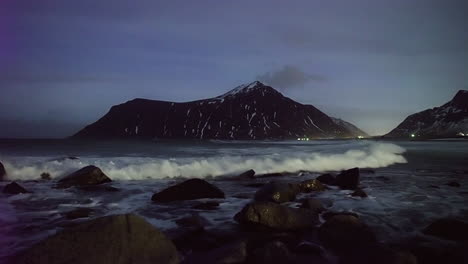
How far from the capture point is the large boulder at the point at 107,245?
5262 millimetres

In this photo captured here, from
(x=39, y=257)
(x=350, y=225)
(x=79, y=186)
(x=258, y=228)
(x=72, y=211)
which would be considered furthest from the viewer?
(x=79, y=186)

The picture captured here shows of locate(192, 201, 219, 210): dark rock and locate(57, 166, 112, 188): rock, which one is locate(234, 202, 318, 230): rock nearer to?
locate(192, 201, 219, 210): dark rock

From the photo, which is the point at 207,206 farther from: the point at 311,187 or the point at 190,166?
the point at 190,166

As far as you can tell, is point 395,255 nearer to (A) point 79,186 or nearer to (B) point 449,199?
(B) point 449,199

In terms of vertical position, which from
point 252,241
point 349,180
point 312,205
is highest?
point 349,180

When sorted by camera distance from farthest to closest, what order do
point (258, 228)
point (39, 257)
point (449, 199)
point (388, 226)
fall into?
point (449, 199) → point (388, 226) → point (258, 228) → point (39, 257)

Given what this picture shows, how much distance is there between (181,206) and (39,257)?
6.01 meters

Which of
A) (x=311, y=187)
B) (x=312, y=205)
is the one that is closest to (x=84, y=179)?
(x=311, y=187)

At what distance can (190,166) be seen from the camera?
24.1 meters

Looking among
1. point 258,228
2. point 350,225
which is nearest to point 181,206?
point 258,228

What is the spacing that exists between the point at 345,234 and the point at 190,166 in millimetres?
17657

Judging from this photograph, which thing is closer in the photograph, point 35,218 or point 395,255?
point 395,255

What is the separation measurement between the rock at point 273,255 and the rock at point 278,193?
5.28m

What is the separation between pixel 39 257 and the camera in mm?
5234
